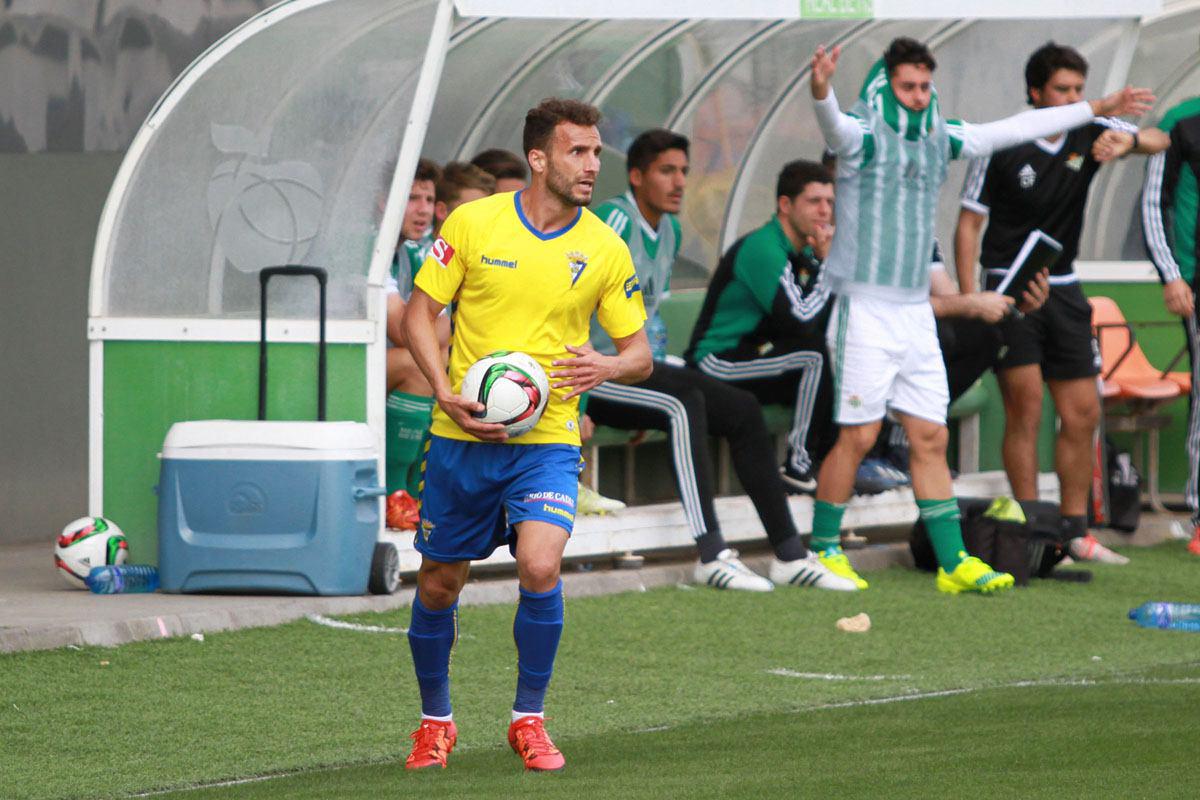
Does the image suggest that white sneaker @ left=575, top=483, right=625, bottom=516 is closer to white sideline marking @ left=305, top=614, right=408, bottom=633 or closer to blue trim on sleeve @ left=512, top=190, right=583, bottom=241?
white sideline marking @ left=305, top=614, right=408, bottom=633

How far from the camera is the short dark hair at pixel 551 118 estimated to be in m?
6.46

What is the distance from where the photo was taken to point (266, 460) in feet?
29.8

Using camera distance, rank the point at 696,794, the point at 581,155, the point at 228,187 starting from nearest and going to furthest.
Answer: the point at 696,794 < the point at 581,155 < the point at 228,187

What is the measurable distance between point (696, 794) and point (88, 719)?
2.35 meters

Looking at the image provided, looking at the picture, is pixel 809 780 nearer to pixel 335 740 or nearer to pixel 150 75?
pixel 335 740

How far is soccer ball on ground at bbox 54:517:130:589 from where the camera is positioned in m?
9.17

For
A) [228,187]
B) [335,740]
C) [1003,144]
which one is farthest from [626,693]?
[1003,144]

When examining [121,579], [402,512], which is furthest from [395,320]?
[121,579]

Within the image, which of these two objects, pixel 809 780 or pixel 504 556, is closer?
pixel 809 780

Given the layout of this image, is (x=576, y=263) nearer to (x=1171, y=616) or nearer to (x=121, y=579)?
(x=121, y=579)

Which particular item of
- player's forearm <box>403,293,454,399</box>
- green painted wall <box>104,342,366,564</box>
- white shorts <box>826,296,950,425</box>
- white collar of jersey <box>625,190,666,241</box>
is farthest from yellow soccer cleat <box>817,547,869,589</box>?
player's forearm <box>403,293,454,399</box>

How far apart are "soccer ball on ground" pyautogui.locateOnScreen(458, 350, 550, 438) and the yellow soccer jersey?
0.11 meters

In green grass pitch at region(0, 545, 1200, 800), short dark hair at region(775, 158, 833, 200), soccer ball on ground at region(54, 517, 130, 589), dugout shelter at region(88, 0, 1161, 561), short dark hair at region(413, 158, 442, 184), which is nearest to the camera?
green grass pitch at region(0, 545, 1200, 800)

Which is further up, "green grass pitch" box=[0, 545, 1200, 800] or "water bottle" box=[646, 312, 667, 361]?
"water bottle" box=[646, 312, 667, 361]
